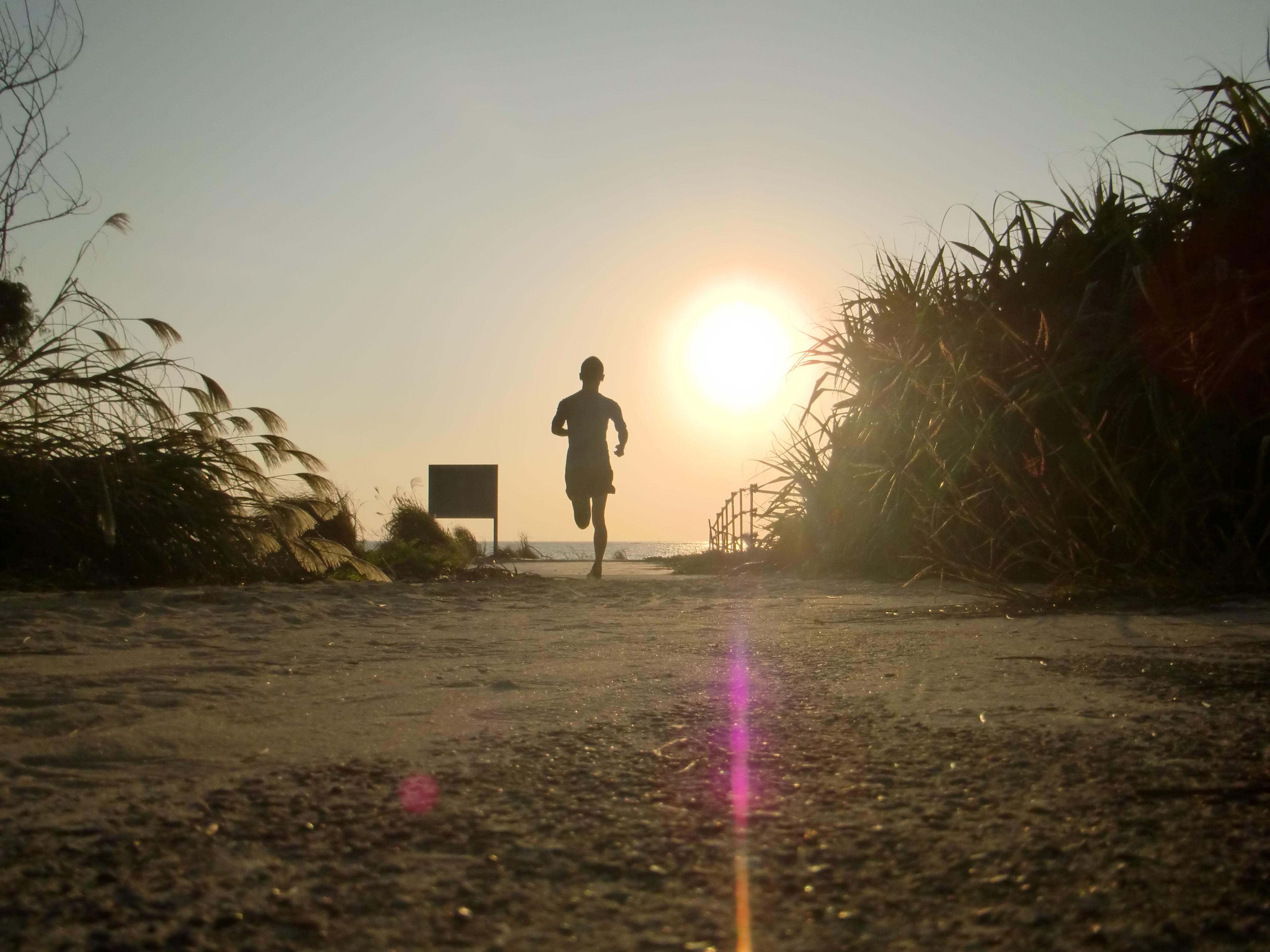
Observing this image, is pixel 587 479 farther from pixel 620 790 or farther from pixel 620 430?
pixel 620 790

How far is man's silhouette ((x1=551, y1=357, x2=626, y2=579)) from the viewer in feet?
29.1

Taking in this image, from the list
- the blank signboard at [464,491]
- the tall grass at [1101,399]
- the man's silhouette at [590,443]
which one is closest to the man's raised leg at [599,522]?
the man's silhouette at [590,443]

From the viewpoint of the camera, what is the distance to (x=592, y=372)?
29.7 ft

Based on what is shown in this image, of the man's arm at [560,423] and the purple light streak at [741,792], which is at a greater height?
the man's arm at [560,423]

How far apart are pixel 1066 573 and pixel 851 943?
10.7 feet

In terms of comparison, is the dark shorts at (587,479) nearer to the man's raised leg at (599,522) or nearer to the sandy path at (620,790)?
the man's raised leg at (599,522)

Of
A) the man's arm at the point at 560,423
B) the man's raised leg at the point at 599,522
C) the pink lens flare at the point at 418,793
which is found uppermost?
the man's arm at the point at 560,423

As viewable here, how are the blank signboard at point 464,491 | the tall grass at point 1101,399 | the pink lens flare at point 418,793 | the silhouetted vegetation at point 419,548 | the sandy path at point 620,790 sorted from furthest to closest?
the blank signboard at point 464,491, the silhouetted vegetation at point 419,548, the tall grass at point 1101,399, the pink lens flare at point 418,793, the sandy path at point 620,790

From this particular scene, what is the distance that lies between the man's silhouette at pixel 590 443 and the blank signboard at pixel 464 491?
13.7ft

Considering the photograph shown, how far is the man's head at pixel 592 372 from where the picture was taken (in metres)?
9.05

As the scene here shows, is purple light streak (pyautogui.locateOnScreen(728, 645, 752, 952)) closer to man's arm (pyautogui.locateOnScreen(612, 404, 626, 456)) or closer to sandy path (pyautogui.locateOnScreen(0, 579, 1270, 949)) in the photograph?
sandy path (pyautogui.locateOnScreen(0, 579, 1270, 949))

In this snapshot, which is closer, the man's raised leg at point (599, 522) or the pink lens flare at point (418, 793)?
the pink lens flare at point (418, 793)

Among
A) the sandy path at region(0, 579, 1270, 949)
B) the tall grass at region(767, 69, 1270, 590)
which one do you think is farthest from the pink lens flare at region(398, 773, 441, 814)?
the tall grass at region(767, 69, 1270, 590)

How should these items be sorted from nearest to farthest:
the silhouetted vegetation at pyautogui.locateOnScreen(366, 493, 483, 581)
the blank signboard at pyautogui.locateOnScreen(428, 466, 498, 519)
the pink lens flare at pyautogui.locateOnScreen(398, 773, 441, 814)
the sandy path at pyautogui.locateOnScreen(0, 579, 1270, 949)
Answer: the sandy path at pyautogui.locateOnScreen(0, 579, 1270, 949) → the pink lens flare at pyautogui.locateOnScreen(398, 773, 441, 814) → the silhouetted vegetation at pyautogui.locateOnScreen(366, 493, 483, 581) → the blank signboard at pyautogui.locateOnScreen(428, 466, 498, 519)
